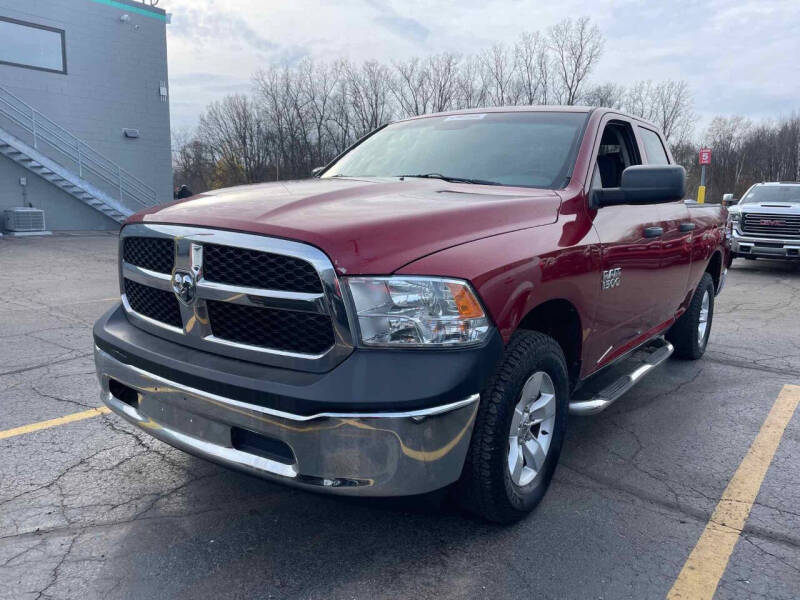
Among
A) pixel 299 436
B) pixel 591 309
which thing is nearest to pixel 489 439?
pixel 299 436

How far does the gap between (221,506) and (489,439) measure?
1304 millimetres

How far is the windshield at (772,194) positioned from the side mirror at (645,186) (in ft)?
37.9

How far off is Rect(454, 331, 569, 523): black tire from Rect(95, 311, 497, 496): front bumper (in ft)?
0.47

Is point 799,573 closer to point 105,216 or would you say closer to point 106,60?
point 105,216

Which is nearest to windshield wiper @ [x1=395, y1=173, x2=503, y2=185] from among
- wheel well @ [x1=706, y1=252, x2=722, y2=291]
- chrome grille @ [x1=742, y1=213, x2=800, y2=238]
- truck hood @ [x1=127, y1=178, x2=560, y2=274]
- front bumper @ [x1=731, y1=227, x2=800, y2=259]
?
truck hood @ [x1=127, y1=178, x2=560, y2=274]

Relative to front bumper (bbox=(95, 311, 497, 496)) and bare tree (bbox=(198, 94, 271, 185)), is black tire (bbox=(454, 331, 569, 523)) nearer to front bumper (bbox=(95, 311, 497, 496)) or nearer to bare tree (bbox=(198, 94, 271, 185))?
front bumper (bbox=(95, 311, 497, 496))

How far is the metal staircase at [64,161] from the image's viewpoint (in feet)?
58.1

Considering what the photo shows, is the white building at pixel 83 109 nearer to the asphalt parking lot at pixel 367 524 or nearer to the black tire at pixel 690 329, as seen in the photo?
the asphalt parking lot at pixel 367 524

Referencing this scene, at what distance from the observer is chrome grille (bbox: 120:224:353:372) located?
211cm

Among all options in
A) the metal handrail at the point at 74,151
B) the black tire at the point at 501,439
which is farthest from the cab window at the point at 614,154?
the metal handrail at the point at 74,151

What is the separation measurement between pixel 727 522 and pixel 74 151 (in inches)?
818

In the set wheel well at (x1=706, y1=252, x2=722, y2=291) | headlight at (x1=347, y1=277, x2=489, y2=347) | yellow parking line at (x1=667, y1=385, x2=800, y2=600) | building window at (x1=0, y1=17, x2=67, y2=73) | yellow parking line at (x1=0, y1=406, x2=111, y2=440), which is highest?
building window at (x1=0, y1=17, x2=67, y2=73)

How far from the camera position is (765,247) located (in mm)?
12094

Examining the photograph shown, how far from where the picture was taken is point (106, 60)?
1984 cm
